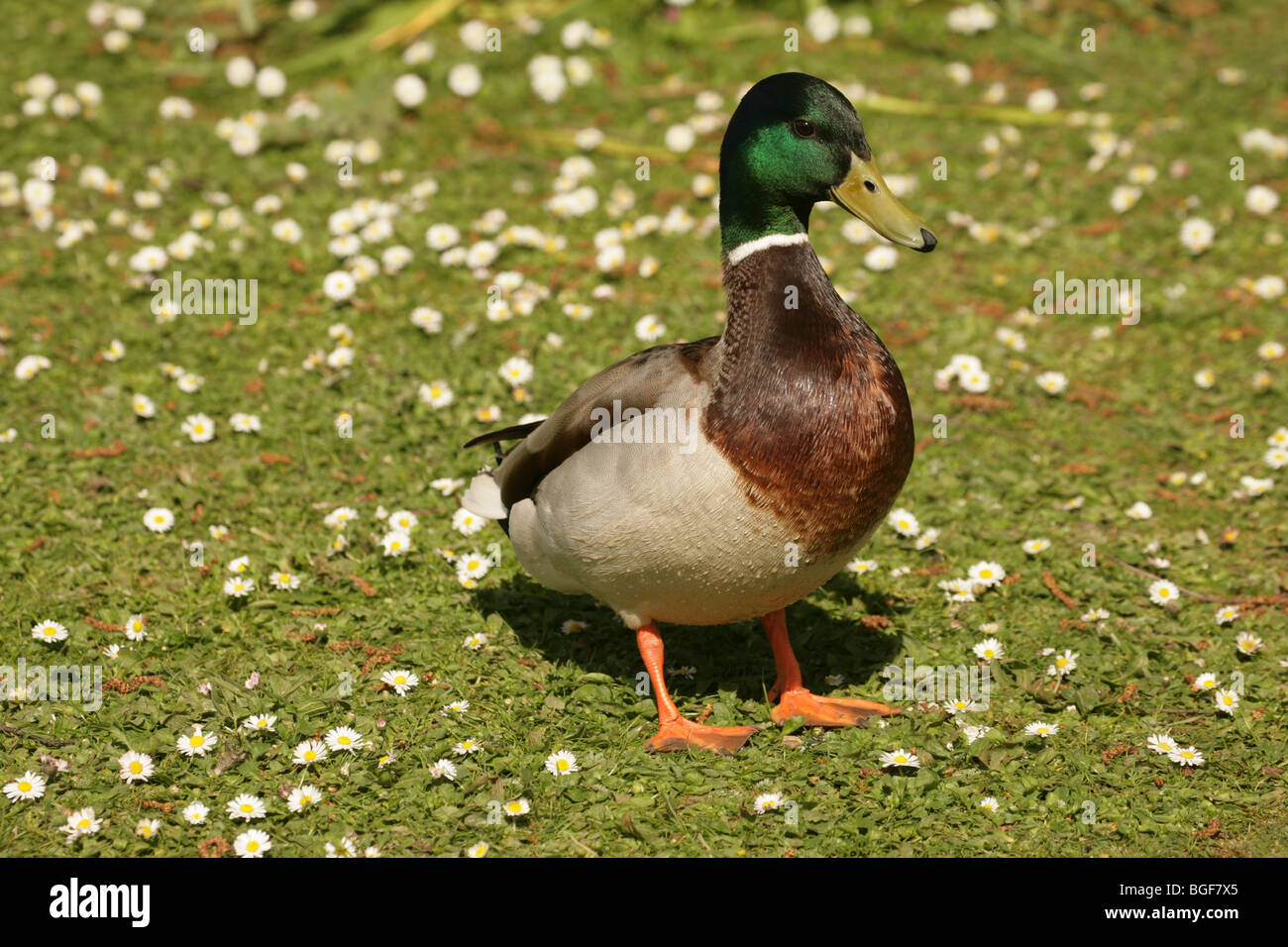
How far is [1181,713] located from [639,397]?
1994 mm

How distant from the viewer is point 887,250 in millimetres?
7090

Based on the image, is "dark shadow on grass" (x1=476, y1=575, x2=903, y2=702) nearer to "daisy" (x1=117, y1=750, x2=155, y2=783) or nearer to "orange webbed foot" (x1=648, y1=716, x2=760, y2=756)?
"orange webbed foot" (x1=648, y1=716, x2=760, y2=756)

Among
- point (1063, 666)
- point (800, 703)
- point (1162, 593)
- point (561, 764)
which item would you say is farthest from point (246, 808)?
point (1162, 593)

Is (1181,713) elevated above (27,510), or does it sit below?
below

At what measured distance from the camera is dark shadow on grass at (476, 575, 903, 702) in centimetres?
457

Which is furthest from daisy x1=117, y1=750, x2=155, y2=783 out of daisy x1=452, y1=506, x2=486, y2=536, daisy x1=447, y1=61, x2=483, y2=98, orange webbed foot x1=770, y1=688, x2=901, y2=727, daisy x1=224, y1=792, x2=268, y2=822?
daisy x1=447, y1=61, x2=483, y2=98

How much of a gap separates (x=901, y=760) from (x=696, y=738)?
2.01 ft

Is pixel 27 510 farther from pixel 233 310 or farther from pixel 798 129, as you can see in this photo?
pixel 798 129

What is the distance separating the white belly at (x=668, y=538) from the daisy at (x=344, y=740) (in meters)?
0.79

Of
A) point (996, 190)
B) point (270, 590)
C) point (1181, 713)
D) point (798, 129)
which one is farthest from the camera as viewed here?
point (996, 190)

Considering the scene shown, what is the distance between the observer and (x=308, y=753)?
4020mm

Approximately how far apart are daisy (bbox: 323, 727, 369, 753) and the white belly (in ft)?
2.59

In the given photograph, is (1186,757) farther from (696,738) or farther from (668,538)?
(668,538)

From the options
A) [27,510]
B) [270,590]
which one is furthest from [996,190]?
[27,510]
